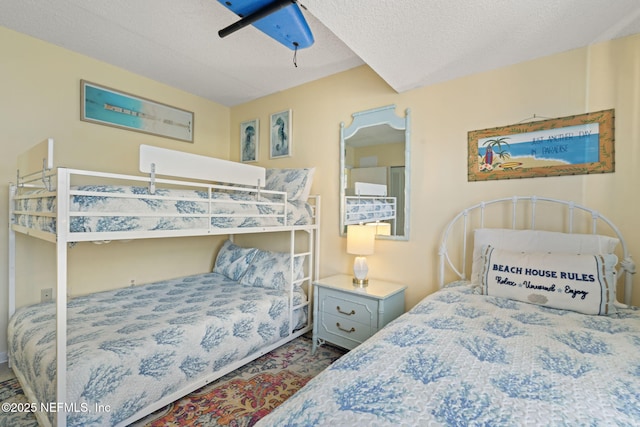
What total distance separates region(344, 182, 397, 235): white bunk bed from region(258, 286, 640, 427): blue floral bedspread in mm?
1137

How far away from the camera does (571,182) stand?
169 centimetres

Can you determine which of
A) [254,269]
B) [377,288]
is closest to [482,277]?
[377,288]

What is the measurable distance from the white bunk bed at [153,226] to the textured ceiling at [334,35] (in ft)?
3.13

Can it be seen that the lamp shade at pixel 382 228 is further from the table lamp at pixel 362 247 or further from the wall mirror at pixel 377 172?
the table lamp at pixel 362 247

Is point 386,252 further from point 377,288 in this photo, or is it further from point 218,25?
point 218,25

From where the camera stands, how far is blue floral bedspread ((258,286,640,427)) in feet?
2.30

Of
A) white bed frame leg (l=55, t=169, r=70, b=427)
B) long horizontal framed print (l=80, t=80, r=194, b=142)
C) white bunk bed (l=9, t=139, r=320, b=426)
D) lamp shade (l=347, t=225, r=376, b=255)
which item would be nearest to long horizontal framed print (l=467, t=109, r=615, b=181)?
lamp shade (l=347, t=225, r=376, b=255)

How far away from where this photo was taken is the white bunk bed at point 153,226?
4.23 feet

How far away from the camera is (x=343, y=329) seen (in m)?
2.15

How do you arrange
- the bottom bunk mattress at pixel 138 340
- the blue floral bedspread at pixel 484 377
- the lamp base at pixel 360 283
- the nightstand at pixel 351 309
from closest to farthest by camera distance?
the blue floral bedspread at pixel 484 377 → the bottom bunk mattress at pixel 138 340 → the nightstand at pixel 351 309 → the lamp base at pixel 360 283

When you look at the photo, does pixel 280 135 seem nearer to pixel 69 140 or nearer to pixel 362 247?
pixel 362 247

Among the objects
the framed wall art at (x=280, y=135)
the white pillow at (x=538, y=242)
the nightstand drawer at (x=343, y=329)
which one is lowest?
the nightstand drawer at (x=343, y=329)

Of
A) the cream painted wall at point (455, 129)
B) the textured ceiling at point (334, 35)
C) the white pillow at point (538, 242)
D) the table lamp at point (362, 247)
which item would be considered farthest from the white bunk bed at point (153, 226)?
the white pillow at point (538, 242)

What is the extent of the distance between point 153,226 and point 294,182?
1.34m
